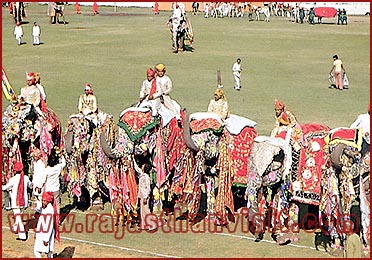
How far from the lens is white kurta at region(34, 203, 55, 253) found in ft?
41.7

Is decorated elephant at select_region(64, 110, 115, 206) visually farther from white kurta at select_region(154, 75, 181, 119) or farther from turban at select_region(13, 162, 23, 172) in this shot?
turban at select_region(13, 162, 23, 172)

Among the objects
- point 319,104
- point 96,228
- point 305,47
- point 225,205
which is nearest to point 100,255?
point 96,228

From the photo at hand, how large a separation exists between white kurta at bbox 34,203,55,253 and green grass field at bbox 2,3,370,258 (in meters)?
0.74

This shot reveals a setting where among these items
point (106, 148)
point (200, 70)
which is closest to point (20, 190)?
point (106, 148)

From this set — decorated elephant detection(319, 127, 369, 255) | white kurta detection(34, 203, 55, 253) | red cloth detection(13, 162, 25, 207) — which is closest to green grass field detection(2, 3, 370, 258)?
decorated elephant detection(319, 127, 369, 255)

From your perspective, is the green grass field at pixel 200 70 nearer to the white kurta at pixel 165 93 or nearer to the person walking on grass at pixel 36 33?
the person walking on grass at pixel 36 33

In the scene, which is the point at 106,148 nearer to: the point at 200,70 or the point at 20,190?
the point at 20,190

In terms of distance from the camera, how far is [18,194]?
46.3ft

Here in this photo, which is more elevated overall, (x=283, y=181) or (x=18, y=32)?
(x=18, y=32)

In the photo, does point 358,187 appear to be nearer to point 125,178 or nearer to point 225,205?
point 225,205

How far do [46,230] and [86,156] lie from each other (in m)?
3.15

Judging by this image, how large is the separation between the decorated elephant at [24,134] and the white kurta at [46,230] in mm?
2463

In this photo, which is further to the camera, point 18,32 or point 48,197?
point 18,32

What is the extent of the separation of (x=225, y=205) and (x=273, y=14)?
159ft
